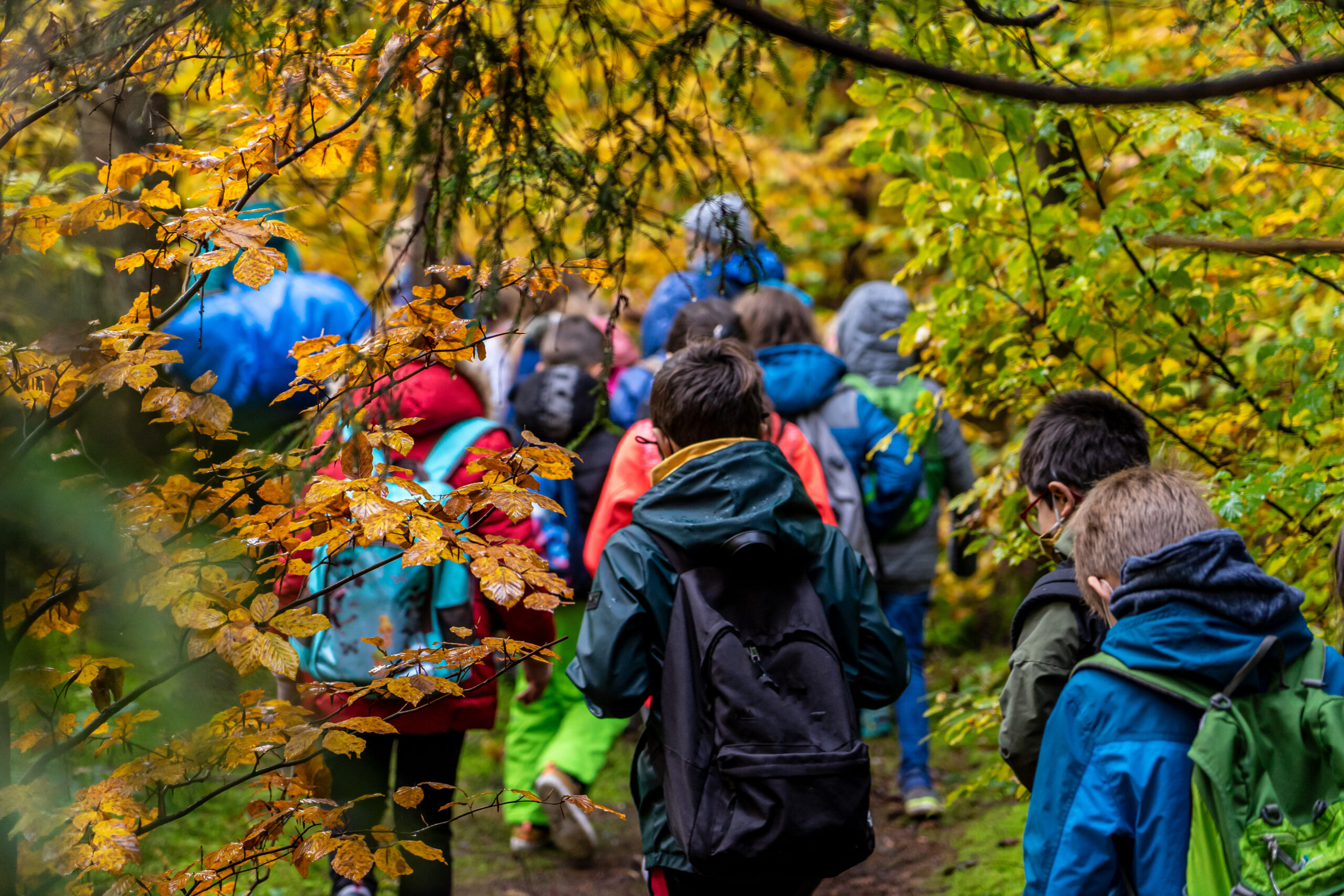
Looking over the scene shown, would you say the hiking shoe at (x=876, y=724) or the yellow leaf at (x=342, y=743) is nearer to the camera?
the yellow leaf at (x=342, y=743)

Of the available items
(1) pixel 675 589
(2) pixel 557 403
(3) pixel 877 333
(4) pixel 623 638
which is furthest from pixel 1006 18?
(3) pixel 877 333

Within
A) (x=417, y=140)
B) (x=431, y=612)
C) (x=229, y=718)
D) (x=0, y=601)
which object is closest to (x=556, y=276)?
(x=417, y=140)

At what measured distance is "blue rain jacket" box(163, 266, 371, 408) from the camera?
3705mm

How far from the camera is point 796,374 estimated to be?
439cm

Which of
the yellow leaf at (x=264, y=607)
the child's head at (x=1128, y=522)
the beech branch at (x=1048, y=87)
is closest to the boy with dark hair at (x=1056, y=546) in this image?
the child's head at (x=1128, y=522)

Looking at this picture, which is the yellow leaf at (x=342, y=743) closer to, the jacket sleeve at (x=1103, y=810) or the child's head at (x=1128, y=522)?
the jacket sleeve at (x=1103, y=810)

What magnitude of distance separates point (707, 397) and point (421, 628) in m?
1.14

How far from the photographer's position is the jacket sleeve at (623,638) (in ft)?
7.74

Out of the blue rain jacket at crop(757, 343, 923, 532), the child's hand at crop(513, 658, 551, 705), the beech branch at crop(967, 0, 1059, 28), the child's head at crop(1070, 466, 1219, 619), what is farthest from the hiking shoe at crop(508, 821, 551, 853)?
the beech branch at crop(967, 0, 1059, 28)

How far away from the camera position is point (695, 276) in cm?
A: 520

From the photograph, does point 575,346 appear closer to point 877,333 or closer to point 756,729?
point 877,333

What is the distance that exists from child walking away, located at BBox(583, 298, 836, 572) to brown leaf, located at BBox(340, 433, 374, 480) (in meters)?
1.21

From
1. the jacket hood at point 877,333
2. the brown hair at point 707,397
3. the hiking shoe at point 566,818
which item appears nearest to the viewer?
the brown hair at point 707,397

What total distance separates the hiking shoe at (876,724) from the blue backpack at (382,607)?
3579 millimetres
